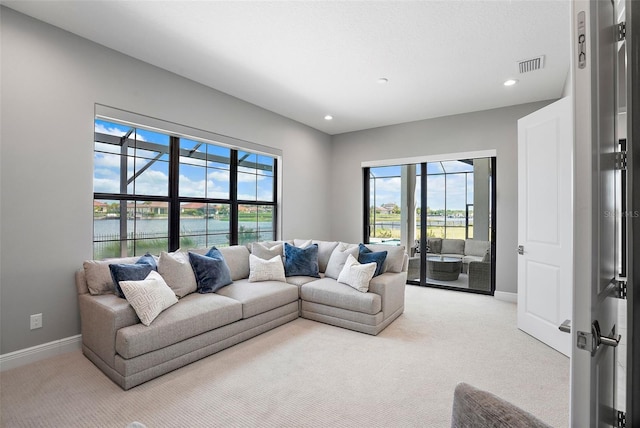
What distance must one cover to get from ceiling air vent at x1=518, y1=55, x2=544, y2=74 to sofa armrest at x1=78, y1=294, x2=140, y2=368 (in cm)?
434

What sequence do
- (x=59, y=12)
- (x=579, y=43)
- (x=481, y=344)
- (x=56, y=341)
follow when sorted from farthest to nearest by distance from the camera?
(x=481, y=344) → (x=56, y=341) → (x=59, y=12) → (x=579, y=43)

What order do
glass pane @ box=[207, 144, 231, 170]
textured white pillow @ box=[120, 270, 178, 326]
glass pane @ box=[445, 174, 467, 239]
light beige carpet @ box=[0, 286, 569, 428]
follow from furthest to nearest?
glass pane @ box=[445, 174, 467, 239] → glass pane @ box=[207, 144, 231, 170] → textured white pillow @ box=[120, 270, 178, 326] → light beige carpet @ box=[0, 286, 569, 428]

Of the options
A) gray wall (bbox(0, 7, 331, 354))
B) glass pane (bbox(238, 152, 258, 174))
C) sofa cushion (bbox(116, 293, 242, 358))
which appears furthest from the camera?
glass pane (bbox(238, 152, 258, 174))

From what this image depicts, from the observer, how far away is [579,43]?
2.69ft

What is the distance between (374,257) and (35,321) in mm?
3256

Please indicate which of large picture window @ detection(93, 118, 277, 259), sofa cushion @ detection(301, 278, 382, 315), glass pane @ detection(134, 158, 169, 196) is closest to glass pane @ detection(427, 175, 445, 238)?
sofa cushion @ detection(301, 278, 382, 315)

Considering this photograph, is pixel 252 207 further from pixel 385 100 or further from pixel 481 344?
pixel 481 344

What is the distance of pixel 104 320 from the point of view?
230cm

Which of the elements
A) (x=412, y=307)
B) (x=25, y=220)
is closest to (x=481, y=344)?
(x=412, y=307)

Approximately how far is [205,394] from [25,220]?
6.70 ft

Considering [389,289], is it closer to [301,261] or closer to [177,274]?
[301,261]

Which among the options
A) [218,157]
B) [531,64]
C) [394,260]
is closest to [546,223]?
[394,260]

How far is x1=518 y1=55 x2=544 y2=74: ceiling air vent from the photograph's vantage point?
3103 millimetres

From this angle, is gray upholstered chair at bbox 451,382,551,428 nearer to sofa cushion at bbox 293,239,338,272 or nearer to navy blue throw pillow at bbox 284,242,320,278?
navy blue throw pillow at bbox 284,242,320,278
